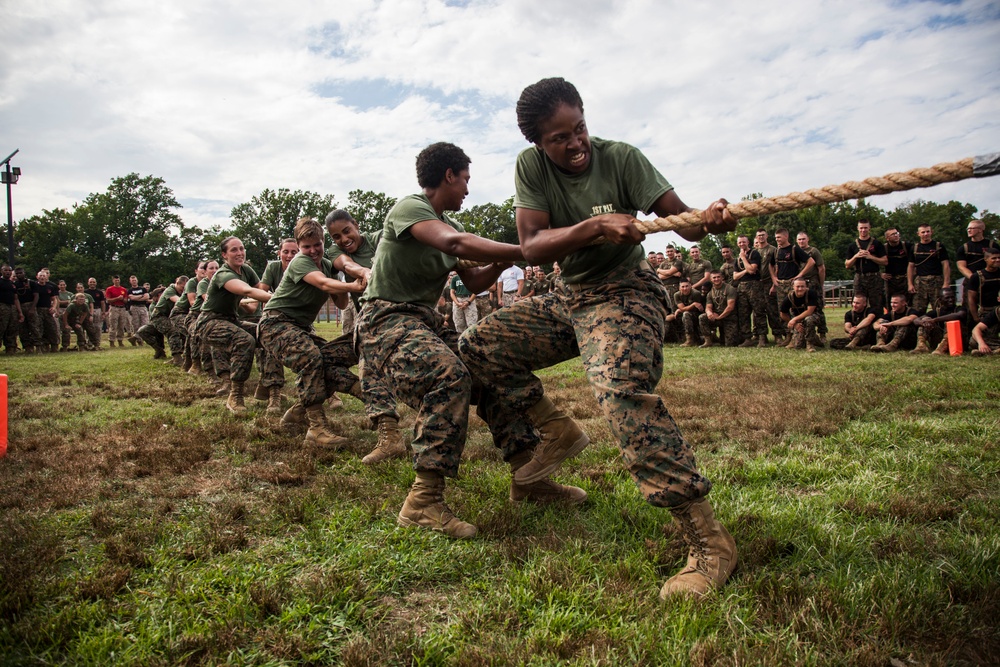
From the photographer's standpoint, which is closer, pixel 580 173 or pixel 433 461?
pixel 580 173

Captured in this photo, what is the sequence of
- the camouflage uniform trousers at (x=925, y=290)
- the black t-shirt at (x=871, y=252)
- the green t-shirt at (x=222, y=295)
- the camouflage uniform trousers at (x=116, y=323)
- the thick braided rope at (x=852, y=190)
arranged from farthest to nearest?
the camouflage uniform trousers at (x=116, y=323)
the black t-shirt at (x=871, y=252)
the camouflage uniform trousers at (x=925, y=290)
the green t-shirt at (x=222, y=295)
the thick braided rope at (x=852, y=190)

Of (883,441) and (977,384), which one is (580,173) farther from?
(977,384)

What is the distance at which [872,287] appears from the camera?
11438 millimetres

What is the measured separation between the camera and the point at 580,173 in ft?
9.84

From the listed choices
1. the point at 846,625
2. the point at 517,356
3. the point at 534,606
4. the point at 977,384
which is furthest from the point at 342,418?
the point at 977,384

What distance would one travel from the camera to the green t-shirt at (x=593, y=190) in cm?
294

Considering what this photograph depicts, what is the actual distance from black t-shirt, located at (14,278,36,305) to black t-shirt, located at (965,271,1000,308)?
19860mm

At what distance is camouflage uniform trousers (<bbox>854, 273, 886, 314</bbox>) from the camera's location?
37.4 feet

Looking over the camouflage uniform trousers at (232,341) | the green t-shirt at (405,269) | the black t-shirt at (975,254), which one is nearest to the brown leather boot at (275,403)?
the camouflage uniform trousers at (232,341)

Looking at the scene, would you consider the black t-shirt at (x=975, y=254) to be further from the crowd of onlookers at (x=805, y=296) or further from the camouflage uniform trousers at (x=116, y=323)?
the camouflage uniform trousers at (x=116, y=323)

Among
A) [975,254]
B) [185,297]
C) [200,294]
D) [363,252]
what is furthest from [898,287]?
[185,297]

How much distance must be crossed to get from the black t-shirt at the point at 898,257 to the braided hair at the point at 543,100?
33.9ft

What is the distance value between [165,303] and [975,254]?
1433cm

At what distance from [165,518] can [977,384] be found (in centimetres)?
696
